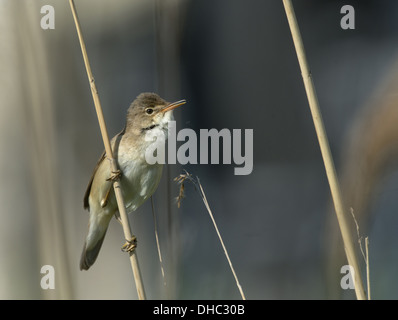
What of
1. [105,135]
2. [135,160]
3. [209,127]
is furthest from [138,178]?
[209,127]

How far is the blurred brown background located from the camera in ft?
9.97

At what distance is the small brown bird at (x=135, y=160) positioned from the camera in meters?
2.39

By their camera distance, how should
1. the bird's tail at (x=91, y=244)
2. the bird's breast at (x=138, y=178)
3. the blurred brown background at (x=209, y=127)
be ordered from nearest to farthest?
the bird's breast at (x=138, y=178) < the bird's tail at (x=91, y=244) < the blurred brown background at (x=209, y=127)

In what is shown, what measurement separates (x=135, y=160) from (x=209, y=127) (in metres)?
0.90

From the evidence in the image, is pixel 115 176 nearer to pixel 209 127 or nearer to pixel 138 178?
pixel 138 178

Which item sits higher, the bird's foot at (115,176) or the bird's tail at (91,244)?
the bird's foot at (115,176)

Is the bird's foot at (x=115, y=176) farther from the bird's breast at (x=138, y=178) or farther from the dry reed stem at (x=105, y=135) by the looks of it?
the dry reed stem at (x=105, y=135)

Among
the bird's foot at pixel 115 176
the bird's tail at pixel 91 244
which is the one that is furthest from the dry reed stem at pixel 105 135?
the bird's tail at pixel 91 244

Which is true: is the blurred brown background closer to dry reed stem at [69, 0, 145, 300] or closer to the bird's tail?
the bird's tail

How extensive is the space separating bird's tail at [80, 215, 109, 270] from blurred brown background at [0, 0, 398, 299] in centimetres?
36

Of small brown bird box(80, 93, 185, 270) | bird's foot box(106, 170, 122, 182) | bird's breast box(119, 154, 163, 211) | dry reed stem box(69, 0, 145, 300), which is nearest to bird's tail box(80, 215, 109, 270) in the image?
small brown bird box(80, 93, 185, 270)

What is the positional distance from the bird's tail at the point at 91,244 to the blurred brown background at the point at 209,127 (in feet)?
1.17

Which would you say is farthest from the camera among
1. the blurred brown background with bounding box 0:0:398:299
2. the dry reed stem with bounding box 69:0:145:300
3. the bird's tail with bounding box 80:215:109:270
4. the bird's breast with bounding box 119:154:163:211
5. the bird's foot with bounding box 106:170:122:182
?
the blurred brown background with bounding box 0:0:398:299

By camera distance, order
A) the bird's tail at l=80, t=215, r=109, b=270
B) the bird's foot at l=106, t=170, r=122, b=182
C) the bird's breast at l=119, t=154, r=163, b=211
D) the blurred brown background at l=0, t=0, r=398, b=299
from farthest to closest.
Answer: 1. the blurred brown background at l=0, t=0, r=398, b=299
2. the bird's tail at l=80, t=215, r=109, b=270
3. the bird's breast at l=119, t=154, r=163, b=211
4. the bird's foot at l=106, t=170, r=122, b=182
